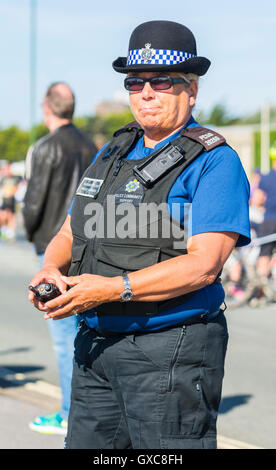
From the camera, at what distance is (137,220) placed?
251 centimetres

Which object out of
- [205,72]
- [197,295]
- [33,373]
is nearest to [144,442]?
[197,295]

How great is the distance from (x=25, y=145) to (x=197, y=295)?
308 feet

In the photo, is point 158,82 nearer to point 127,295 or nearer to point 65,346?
point 127,295

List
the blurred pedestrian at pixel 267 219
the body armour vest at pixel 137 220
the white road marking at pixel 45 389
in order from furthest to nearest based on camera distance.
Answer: the blurred pedestrian at pixel 267 219 → the white road marking at pixel 45 389 → the body armour vest at pixel 137 220

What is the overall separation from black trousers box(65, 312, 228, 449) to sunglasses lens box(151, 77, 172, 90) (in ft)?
2.74

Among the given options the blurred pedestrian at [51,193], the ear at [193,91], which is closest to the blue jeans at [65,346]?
the blurred pedestrian at [51,193]

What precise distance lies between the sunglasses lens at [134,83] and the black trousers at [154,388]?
0.87 meters

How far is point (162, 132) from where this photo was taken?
2689 millimetres

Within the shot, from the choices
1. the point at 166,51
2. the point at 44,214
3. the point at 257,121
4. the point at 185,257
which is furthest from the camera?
the point at 257,121

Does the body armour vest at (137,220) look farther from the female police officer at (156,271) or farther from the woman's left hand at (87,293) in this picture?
the woman's left hand at (87,293)

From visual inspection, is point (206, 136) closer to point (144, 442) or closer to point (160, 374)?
point (160, 374)

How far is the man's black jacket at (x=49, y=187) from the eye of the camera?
14.5 ft

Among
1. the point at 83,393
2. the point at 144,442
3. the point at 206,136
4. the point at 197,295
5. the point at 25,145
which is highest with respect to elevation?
the point at 25,145

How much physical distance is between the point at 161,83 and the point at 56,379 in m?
3.76
